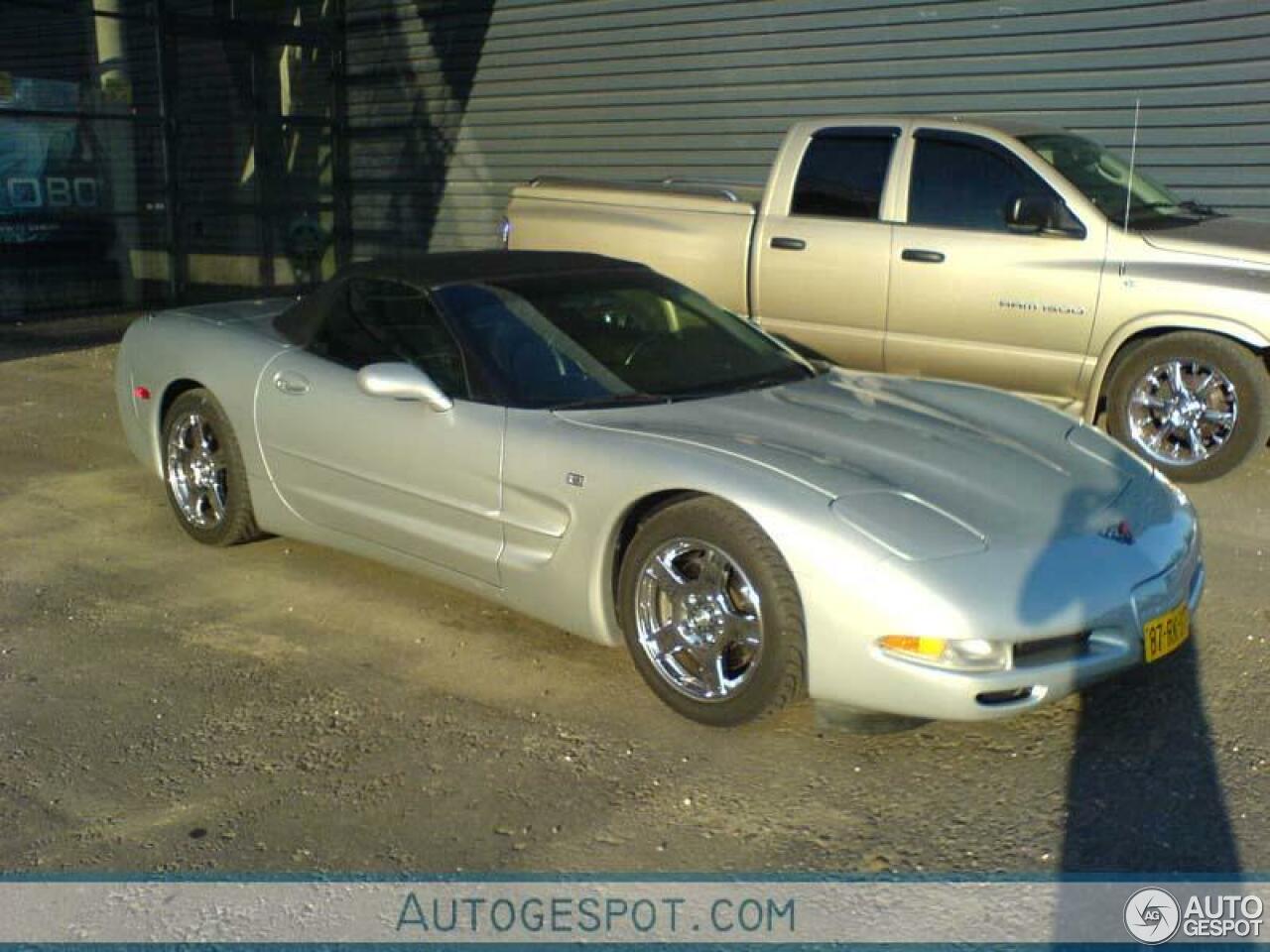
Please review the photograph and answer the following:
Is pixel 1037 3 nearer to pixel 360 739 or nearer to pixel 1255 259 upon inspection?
pixel 1255 259

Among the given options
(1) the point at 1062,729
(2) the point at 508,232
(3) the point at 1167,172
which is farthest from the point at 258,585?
(3) the point at 1167,172

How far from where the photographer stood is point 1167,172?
31.9 ft

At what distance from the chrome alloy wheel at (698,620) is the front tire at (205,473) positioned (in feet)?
6.98

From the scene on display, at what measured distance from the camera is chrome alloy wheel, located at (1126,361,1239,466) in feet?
22.3

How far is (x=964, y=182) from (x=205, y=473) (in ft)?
14.2

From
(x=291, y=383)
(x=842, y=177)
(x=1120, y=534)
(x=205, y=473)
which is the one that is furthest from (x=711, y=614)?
(x=842, y=177)

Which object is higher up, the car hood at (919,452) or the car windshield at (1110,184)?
the car windshield at (1110,184)

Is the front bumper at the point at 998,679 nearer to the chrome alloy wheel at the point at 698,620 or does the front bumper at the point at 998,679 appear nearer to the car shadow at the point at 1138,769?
the car shadow at the point at 1138,769

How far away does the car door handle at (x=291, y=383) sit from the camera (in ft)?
17.1

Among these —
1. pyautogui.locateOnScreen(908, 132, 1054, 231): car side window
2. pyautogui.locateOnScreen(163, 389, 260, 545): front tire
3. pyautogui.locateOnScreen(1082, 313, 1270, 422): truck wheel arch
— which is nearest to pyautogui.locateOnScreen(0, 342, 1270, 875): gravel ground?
pyautogui.locateOnScreen(163, 389, 260, 545): front tire

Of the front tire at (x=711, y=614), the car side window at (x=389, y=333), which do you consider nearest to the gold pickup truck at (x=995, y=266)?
the car side window at (x=389, y=333)

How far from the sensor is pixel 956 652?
3.60 meters

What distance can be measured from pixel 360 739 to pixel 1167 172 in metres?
7.86

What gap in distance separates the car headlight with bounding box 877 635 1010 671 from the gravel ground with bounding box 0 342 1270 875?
0.35m
